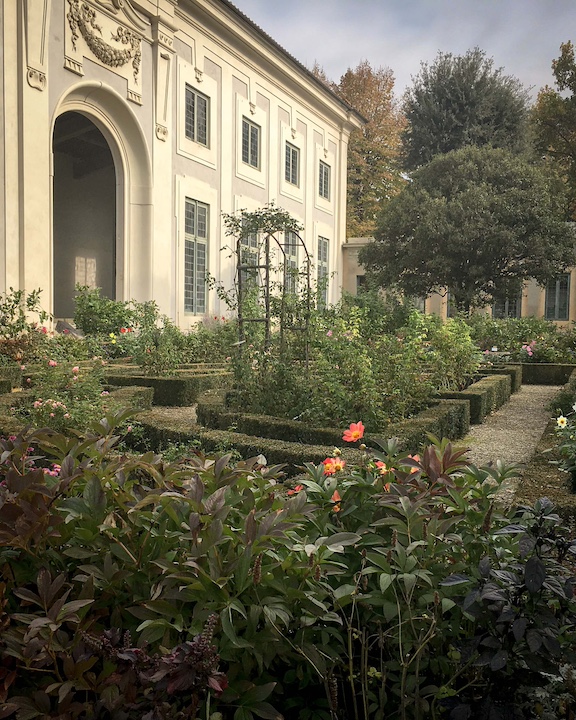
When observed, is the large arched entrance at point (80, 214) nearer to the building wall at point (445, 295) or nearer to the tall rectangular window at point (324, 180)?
the tall rectangular window at point (324, 180)

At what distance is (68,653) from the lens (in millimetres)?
1523

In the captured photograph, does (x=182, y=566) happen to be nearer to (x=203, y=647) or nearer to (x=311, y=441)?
(x=203, y=647)

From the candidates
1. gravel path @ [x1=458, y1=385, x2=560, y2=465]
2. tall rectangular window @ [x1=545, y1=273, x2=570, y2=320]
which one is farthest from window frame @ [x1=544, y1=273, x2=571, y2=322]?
gravel path @ [x1=458, y1=385, x2=560, y2=465]

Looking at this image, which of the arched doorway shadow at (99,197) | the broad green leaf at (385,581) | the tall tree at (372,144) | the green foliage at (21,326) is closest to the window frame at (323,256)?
the tall tree at (372,144)

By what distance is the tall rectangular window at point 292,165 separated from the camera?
2281cm

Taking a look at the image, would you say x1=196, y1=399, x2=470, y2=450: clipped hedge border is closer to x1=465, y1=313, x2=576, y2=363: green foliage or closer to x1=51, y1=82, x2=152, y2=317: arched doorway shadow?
x1=465, y1=313, x2=576, y2=363: green foliage

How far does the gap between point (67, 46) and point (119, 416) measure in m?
13.5

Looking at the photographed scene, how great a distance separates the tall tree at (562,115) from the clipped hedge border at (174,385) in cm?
1901

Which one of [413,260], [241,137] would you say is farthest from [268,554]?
[413,260]

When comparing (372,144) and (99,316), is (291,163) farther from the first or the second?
(99,316)

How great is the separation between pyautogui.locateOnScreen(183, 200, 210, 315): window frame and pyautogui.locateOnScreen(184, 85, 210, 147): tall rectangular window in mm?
1718

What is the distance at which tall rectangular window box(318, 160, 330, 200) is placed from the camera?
25188 millimetres

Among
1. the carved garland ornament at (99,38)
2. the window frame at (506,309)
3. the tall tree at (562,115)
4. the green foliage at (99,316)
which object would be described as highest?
the tall tree at (562,115)

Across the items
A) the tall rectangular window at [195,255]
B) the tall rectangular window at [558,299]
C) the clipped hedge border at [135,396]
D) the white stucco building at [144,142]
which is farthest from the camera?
the tall rectangular window at [558,299]
